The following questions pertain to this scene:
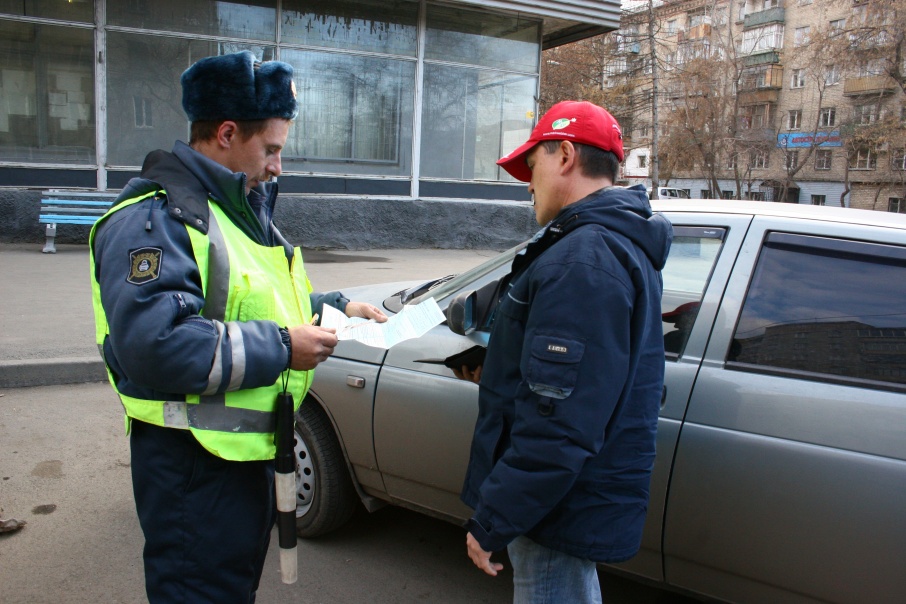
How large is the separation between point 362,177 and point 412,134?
1.31 metres

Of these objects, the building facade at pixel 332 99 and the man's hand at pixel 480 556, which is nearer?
the man's hand at pixel 480 556

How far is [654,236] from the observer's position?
1812 millimetres

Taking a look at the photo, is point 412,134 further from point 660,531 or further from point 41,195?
point 660,531

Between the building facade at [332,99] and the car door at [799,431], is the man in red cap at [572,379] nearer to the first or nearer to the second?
the car door at [799,431]

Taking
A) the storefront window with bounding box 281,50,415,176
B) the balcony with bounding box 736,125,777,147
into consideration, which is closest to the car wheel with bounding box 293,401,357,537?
the storefront window with bounding box 281,50,415,176

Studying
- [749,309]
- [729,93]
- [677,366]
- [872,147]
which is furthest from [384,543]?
[872,147]

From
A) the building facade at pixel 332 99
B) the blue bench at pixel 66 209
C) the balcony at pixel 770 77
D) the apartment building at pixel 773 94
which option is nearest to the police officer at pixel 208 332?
the blue bench at pixel 66 209

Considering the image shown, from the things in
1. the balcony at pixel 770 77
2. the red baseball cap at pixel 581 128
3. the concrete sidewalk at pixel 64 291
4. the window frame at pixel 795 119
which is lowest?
the concrete sidewalk at pixel 64 291

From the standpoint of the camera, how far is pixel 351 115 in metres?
13.8

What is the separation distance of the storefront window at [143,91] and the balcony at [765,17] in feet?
132

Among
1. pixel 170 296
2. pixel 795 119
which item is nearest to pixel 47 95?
pixel 170 296

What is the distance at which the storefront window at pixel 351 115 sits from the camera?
1338 cm

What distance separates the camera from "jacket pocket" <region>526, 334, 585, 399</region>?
1633mm

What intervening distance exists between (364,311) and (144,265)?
914 millimetres
